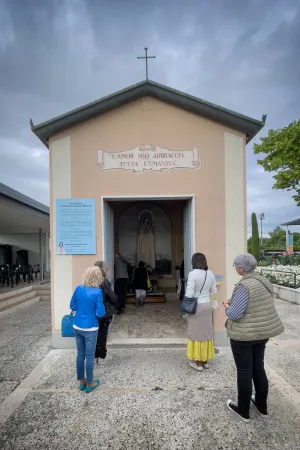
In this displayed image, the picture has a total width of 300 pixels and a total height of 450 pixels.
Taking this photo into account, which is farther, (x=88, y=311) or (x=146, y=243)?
(x=146, y=243)

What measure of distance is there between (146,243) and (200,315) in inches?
222

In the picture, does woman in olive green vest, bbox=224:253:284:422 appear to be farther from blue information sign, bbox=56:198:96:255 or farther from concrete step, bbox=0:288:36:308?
concrete step, bbox=0:288:36:308

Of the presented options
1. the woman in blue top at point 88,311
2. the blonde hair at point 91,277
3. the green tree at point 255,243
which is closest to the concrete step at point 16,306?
the woman in blue top at point 88,311

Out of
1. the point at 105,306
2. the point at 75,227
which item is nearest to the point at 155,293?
the point at 75,227

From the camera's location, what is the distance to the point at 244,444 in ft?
8.42

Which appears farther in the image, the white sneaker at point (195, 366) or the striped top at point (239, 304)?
the white sneaker at point (195, 366)

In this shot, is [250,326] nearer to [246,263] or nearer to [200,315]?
[246,263]

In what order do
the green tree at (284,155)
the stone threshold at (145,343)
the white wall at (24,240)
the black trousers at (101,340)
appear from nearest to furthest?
the black trousers at (101,340) < the stone threshold at (145,343) < the green tree at (284,155) < the white wall at (24,240)

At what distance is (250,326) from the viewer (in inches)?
108

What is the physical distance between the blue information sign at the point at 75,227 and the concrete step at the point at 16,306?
15.4ft

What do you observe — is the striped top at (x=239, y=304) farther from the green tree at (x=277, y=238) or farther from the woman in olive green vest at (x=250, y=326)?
the green tree at (x=277, y=238)

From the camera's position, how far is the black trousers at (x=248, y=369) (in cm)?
280

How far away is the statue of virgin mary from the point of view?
9469mm

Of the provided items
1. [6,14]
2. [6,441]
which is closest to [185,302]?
[6,441]
